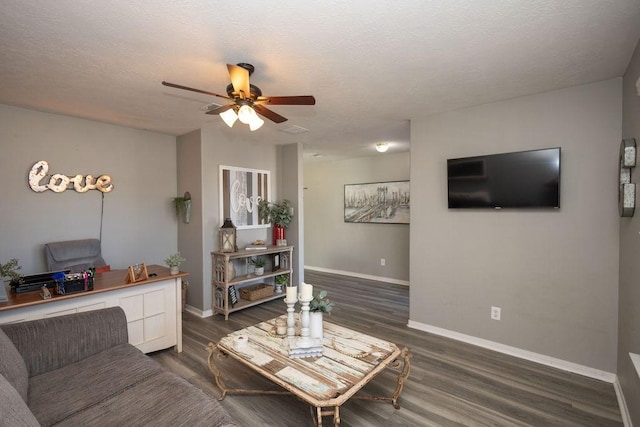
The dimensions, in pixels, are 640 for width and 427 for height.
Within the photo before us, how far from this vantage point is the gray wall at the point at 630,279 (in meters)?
1.88

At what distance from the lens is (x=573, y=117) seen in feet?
8.39

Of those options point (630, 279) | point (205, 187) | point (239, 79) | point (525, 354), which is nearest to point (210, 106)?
point (239, 79)

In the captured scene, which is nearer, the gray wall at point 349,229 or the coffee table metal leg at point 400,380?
the coffee table metal leg at point 400,380

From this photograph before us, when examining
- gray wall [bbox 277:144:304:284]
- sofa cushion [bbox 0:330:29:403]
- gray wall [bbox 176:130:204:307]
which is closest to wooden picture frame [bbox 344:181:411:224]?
gray wall [bbox 277:144:304:284]

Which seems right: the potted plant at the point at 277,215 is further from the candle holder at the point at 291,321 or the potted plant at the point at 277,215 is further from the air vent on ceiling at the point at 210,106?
the candle holder at the point at 291,321

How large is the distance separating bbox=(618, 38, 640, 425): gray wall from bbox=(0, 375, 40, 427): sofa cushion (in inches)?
113

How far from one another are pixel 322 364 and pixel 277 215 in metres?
2.94

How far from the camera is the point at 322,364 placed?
6.25ft

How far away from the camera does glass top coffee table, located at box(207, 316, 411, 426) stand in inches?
64.7

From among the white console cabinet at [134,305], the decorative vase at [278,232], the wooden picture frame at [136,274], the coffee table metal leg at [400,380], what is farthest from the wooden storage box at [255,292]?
the coffee table metal leg at [400,380]

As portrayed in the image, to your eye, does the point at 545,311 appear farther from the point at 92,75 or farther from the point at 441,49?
the point at 92,75

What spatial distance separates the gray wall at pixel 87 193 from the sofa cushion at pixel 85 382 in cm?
214

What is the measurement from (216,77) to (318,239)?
4.85 metres

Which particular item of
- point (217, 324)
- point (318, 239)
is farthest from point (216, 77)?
point (318, 239)
